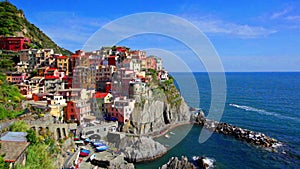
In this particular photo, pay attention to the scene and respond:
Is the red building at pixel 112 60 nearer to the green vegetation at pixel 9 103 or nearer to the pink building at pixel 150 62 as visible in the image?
the pink building at pixel 150 62

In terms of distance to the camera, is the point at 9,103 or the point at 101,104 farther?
the point at 101,104

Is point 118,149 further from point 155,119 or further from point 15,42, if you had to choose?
point 15,42

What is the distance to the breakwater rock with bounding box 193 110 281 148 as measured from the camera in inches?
1077

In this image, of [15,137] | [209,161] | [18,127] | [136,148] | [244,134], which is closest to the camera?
[15,137]

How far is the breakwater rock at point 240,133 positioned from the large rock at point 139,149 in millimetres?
11758

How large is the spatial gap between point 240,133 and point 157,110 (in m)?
11.7

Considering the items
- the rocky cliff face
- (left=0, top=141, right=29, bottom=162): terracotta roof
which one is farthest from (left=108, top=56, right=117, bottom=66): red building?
(left=0, top=141, right=29, bottom=162): terracotta roof

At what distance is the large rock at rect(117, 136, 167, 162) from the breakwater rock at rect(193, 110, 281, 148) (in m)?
11.8

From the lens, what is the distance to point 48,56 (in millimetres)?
36906

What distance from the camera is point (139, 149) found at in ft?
73.8

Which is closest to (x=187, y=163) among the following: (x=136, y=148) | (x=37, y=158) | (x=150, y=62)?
(x=136, y=148)

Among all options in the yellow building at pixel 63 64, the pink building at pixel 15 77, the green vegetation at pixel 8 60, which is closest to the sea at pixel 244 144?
the yellow building at pixel 63 64

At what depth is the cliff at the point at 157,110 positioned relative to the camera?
29.1 m

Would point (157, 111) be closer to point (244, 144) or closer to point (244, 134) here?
point (244, 144)
